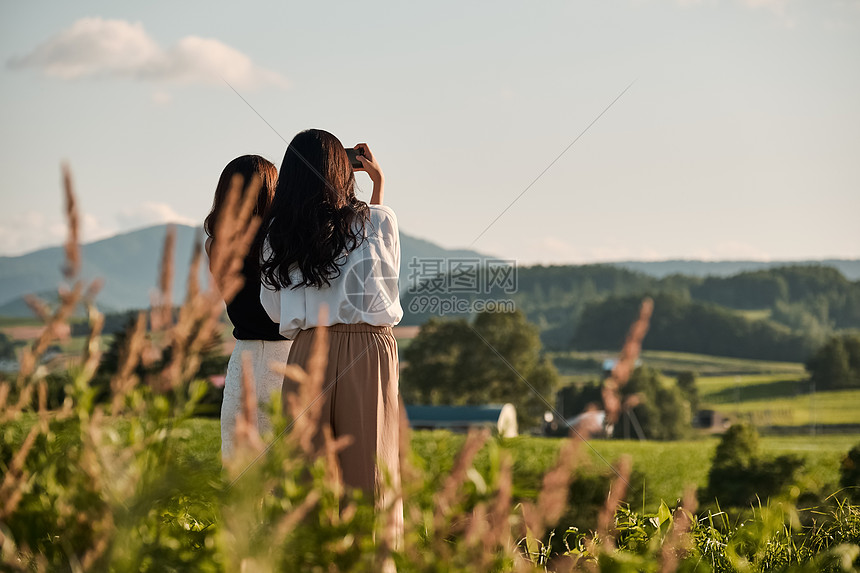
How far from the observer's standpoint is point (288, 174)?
3146mm

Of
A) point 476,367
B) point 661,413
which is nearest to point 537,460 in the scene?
point 476,367

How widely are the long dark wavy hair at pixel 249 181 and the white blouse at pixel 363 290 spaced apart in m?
0.42

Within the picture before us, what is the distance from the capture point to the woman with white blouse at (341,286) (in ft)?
9.96

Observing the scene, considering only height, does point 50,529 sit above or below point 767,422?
above

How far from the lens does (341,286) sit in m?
3.05

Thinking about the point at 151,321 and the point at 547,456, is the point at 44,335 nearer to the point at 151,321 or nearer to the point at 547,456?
the point at 151,321

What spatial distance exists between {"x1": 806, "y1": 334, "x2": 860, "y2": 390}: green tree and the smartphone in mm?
117256

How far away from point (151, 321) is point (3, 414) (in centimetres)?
32

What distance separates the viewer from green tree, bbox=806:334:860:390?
350ft

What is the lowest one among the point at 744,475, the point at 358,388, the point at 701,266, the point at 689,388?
the point at 689,388

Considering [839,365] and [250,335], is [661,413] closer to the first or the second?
[839,365]

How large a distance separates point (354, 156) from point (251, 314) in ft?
2.72

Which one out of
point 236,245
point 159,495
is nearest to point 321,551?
point 159,495

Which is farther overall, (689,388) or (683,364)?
(683,364)
